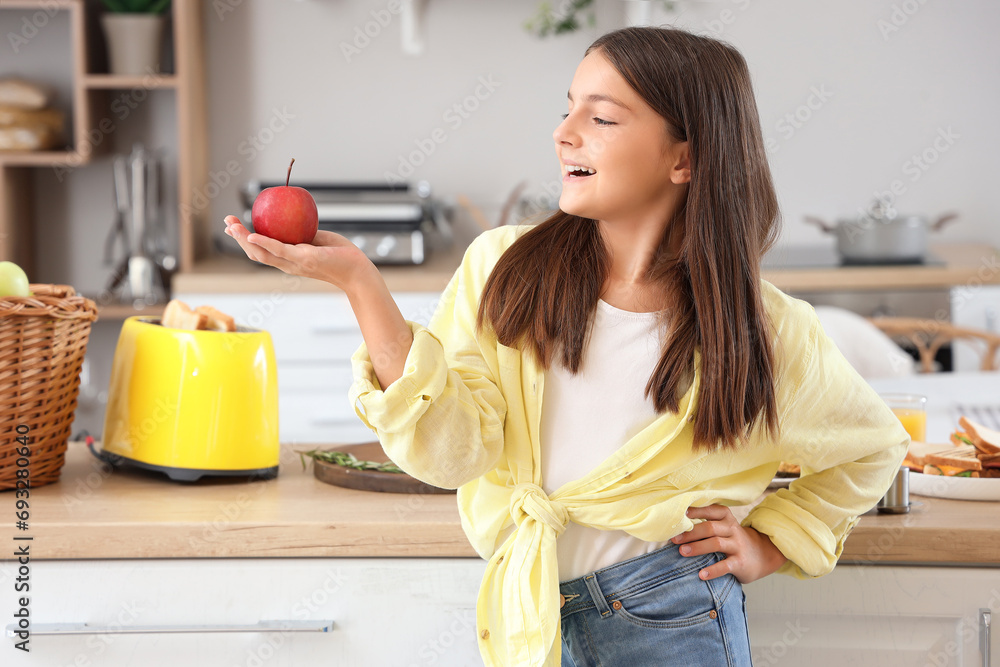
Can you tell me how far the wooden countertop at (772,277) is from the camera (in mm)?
2680

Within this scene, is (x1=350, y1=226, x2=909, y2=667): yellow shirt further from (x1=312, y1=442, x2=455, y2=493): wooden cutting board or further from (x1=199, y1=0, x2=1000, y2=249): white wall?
(x1=199, y1=0, x2=1000, y2=249): white wall

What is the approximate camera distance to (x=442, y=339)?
94 centimetres

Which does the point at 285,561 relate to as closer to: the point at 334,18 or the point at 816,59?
the point at 334,18

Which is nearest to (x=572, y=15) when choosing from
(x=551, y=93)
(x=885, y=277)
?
(x=551, y=93)

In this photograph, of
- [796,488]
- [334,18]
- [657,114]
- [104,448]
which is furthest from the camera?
[334,18]

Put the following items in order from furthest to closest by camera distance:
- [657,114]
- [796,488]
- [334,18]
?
[334,18] < [796,488] < [657,114]

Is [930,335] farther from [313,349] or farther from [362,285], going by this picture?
[362,285]

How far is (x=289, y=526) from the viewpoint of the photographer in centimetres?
98

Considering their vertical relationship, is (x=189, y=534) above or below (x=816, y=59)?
below

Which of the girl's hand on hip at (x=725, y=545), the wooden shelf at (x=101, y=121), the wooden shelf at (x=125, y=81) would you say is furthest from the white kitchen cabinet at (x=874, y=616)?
the wooden shelf at (x=125, y=81)

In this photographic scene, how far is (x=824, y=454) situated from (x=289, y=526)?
0.54 m

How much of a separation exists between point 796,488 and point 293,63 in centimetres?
261

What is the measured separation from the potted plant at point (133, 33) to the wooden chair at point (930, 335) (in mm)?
2229

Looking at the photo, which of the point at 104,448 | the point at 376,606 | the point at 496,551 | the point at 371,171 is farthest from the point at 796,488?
the point at 371,171
